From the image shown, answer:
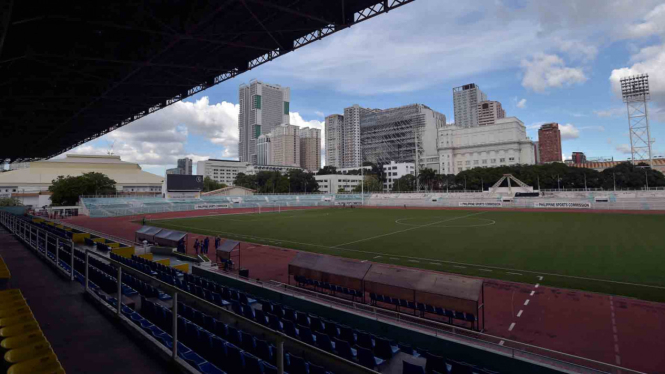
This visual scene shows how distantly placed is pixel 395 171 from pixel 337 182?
1085 inches

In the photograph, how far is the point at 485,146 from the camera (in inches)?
5281

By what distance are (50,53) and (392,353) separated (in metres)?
18.0

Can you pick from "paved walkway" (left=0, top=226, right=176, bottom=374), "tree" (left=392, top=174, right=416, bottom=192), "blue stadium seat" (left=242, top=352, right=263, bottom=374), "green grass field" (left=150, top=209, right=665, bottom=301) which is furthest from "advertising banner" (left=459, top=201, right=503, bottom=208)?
"blue stadium seat" (left=242, top=352, right=263, bottom=374)

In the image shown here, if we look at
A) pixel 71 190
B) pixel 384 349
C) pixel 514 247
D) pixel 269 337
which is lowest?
pixel 514 247

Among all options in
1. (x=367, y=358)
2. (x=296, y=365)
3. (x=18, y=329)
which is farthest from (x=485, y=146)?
(x=18, y=329)

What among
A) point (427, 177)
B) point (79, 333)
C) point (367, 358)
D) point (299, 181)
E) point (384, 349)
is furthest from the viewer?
point (299, 181)

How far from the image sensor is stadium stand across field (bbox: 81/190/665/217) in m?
50.6

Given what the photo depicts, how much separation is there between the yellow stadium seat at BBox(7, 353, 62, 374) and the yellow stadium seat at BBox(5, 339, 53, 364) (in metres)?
0.31

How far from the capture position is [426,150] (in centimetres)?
16438

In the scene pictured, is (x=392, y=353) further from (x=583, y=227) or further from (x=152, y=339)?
(x=583, y=227)

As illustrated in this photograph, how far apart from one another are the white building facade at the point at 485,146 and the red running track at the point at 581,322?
127 meters

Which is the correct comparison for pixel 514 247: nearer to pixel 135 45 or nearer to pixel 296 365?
pixel 296 365

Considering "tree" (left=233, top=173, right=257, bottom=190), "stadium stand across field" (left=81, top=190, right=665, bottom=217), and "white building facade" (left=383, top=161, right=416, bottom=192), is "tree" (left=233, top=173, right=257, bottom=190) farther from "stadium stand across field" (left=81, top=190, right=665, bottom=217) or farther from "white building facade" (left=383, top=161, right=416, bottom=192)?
"white building facade" (left=383, top=161, right=416, bottom=192)

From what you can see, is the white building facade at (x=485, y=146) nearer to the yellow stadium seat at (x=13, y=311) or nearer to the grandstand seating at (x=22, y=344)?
the yellow stadium seat at (x=13, y=311)
